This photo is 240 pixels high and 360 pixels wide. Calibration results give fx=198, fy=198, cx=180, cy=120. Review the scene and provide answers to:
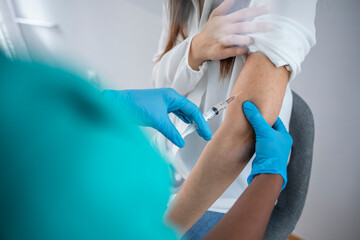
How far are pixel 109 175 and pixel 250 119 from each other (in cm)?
44

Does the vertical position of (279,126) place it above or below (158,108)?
below

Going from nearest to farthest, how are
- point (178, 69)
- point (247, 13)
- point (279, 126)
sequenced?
point (247, 13) → point (279, 126) → point (178, 69)

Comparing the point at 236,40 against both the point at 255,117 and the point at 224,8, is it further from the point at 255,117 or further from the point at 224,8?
the point at 255,117

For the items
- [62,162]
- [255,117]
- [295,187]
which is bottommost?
[295,187]

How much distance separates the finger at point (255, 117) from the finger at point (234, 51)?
16 cm

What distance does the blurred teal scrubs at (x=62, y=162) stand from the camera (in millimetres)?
181

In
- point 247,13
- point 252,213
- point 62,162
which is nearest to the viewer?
point 62,162

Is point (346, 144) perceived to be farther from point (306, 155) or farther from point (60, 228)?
point (60, 228)

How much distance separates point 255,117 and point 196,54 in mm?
300

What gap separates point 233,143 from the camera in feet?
1.86

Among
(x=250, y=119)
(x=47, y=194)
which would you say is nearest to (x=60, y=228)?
(x=47, y=194)

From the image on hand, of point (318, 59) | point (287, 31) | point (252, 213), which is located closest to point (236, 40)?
point (287, 31)

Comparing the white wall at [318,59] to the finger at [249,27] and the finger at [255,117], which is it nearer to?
the finger at [249,27]

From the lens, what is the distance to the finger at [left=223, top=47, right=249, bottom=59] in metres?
0.58
